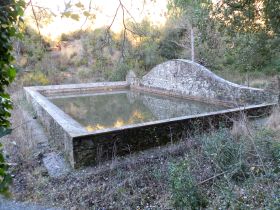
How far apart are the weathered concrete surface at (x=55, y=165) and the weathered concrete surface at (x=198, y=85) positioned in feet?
15.8

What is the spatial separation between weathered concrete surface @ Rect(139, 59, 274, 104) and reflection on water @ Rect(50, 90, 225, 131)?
0.46 m

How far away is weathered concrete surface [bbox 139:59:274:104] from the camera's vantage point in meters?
8.45

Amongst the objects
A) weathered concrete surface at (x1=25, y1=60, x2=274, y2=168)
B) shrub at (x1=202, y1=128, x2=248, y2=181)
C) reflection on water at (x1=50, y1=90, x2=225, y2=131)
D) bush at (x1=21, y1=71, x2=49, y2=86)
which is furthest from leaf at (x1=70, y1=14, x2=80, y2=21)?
bush at (x1=21, y1=71, x2=49, y2=86)

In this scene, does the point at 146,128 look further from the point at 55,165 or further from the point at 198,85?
the point at 198,85

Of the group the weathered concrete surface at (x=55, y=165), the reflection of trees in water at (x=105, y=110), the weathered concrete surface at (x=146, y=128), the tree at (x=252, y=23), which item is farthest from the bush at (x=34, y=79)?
the tree at (x=252, y=23)

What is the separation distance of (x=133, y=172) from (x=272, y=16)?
4413 millimetres

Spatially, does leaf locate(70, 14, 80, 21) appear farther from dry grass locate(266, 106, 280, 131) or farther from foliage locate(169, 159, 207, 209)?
dry grass locate(266, 106, 280, 131)

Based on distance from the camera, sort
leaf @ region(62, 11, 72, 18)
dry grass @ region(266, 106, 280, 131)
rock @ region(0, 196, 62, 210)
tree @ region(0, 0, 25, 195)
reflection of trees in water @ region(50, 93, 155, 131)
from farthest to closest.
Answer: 1. reflection of trees in water @ region(50, 93, 155, 131)
2. dry grass @ region(266, 106, 280, 131)
3. rock @ region(0, 196, 62, 210)
4. leaf @ region(62, 11, 72, 18)
5. tree @ region(0, 0, 25, 195)

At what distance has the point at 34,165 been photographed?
493 centimetres

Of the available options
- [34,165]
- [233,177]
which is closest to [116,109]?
[34,165]

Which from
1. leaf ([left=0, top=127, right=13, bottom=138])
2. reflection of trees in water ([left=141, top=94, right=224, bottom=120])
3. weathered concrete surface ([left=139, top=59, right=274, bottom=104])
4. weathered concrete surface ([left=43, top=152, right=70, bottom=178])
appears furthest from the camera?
reflection of trees in water ([left=141, top=94, right=224, bottom=120])

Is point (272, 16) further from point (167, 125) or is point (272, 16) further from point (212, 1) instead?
point (167, 125)

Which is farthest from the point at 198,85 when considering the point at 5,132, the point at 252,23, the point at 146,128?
the point at 5,132

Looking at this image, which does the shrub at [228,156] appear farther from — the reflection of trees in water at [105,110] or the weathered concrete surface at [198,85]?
the reflection of trees in water at [105,110]
